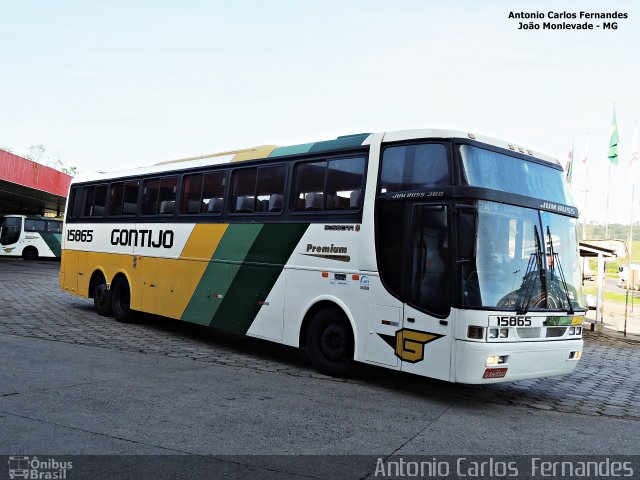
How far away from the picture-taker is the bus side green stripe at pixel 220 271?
10.4 meters

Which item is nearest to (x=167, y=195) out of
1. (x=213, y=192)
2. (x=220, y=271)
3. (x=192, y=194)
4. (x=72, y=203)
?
(x=192, y=194)

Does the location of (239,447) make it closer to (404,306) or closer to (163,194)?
(404,306)

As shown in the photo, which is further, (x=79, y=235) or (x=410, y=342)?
(x=79, y=235)

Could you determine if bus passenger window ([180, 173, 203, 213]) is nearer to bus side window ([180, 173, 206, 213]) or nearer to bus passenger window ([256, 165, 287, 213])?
bus side window ([180, 173, 206, 213])

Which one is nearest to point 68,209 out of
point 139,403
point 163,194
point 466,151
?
point 163,194

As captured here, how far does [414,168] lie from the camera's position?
785 centimetres

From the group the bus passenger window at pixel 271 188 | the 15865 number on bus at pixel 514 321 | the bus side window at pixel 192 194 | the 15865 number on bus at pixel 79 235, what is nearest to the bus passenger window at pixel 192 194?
the bus side window at pixel 192 194

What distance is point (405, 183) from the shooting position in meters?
7.91

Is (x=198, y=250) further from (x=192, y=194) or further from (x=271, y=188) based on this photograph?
(x=271, y=188)

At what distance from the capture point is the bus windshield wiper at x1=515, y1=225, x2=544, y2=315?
732cm

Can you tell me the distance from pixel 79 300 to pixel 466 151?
559 inches

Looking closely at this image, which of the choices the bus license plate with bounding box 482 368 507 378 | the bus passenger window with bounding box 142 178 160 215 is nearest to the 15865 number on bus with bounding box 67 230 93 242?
the bus passenger window with bounding box 142 178 160 215

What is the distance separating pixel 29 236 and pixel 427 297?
39991 mm

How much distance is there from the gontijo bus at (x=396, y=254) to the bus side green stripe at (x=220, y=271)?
30mm
